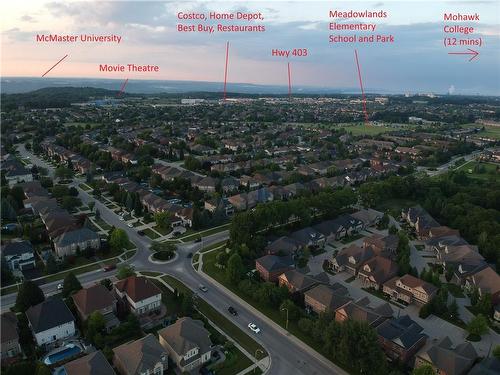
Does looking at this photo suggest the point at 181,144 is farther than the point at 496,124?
No

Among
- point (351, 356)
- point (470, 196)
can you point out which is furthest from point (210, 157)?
point (351, 356)

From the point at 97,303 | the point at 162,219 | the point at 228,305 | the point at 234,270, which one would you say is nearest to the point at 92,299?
the point at 97,303

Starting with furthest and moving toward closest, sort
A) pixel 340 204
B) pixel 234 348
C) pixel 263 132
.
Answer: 1. pixel 263 132
2. pixel 340 204
3. pixel 234 348

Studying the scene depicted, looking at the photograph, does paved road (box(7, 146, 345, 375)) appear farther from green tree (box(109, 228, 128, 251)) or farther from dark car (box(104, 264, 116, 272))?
green tree (box(109, 228, 128, 251))

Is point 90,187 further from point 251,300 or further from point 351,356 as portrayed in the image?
point 351,356

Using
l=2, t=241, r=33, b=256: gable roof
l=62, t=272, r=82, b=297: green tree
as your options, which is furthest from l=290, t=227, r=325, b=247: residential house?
l=2, t=241, r=33, b=256: gable roof

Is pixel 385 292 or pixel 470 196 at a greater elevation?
pixel 470 196

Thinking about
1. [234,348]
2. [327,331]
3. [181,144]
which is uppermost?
[181,144]

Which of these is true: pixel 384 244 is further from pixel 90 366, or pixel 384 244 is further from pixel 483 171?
pixel 483 171
